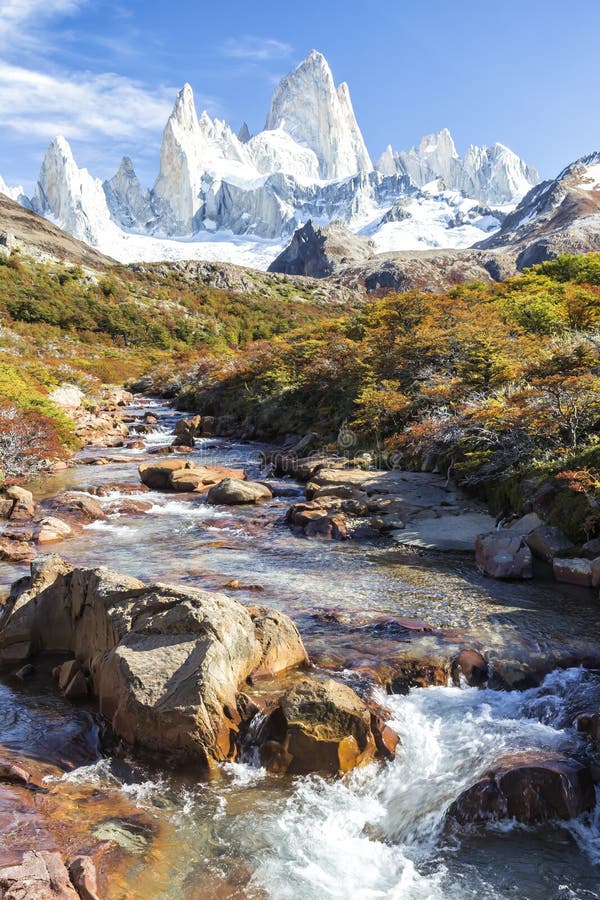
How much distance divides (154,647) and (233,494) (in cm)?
986

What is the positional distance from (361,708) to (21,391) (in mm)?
21526

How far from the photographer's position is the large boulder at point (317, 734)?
5.86 m

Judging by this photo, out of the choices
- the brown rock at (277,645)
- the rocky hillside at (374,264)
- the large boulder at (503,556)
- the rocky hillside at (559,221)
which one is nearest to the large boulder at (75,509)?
the brown rock at (277,645)

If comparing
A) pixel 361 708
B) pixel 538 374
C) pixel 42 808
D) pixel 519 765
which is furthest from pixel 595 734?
pixel 538 374

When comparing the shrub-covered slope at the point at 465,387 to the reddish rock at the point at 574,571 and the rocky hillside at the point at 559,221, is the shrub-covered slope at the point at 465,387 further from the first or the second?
the rocky hillside at the point at 559,221

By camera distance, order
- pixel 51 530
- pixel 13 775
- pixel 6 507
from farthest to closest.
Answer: pixel 6 507 → pixel 51 530 → pixel 13 775

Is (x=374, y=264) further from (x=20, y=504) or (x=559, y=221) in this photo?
(x=20, y=504)

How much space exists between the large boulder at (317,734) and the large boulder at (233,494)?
10.5 meters

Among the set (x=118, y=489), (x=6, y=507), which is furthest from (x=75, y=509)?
(x=118, y=489)

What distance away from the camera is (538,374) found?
15.7 meters

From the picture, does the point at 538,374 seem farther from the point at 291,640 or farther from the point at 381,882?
the point at 381,882

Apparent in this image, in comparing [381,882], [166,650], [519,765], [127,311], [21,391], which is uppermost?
[127,311]

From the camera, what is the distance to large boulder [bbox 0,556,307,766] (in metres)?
5.97

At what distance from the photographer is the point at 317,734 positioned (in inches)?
233
